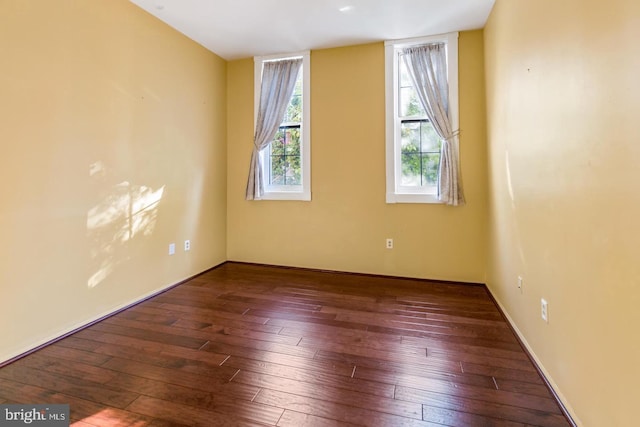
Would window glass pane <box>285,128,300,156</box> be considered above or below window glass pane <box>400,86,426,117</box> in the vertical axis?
below

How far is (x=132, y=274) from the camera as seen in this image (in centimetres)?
284

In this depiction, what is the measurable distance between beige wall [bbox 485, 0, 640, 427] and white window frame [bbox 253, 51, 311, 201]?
2187 mm

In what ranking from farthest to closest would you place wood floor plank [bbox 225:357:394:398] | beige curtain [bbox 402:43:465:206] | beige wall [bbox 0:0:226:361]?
1. beige curtain [bbox 402:43:465:206]
2. beige wall [bbox 0:0:226:361]
3. wood floor plank [bbox 225:357:394:398]

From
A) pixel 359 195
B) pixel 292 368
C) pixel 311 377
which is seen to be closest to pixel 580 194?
pixel 311 377

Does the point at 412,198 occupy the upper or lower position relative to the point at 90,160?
lower

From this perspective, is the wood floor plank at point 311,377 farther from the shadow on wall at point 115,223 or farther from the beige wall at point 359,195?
the beige wall at point 359,195

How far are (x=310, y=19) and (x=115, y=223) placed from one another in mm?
2658

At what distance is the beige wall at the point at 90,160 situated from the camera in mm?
1949

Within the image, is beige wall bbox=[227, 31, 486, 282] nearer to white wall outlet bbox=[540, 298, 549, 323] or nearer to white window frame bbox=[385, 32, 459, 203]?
white window frame bbox=[385, 32, 459, 203]

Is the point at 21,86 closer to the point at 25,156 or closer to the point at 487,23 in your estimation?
the point at 25,156

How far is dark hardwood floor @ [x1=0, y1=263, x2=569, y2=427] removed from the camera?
148 centimetres

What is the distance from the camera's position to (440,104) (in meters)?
3.33
